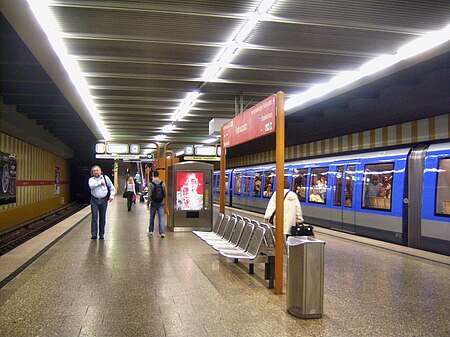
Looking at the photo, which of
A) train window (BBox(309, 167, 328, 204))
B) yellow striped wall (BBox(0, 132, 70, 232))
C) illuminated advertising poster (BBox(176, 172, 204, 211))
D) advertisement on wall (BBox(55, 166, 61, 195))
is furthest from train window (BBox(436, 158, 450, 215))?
advertisement on wall (BBox(55, 166, 61, 195))

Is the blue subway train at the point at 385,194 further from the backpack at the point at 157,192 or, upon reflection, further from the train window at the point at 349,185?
the backpack at the point at 157,192

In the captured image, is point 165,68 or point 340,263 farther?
point 165,68

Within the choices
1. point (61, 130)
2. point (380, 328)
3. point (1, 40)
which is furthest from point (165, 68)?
point (61, 130)

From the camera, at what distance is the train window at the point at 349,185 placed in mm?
12297

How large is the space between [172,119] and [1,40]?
10.3 metres

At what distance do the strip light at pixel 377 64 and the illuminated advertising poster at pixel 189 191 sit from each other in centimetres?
361

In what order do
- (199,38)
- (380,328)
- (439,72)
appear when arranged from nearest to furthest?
1. (380,328)
2. (199,38)
3. (439,72)

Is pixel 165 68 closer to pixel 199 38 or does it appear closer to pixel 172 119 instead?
pixel 199 38

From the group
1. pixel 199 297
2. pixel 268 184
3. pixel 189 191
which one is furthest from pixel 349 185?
pixel 199 297

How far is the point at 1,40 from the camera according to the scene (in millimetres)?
6797

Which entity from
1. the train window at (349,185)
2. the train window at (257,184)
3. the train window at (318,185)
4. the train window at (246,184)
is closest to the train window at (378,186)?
the train window at (349,185)

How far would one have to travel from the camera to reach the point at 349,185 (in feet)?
40.8

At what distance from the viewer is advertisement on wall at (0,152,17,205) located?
1275 centimetres

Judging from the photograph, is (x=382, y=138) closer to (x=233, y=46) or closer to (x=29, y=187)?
(x=233, y=46)
